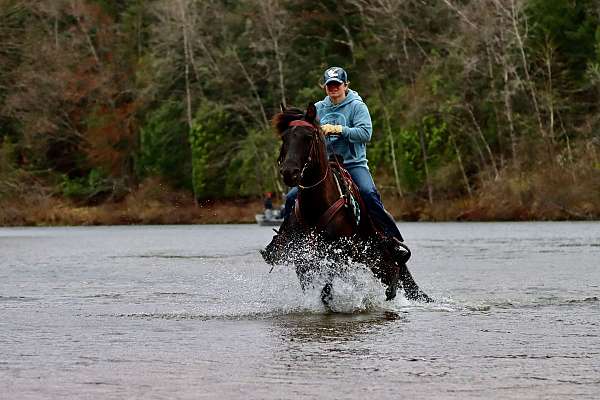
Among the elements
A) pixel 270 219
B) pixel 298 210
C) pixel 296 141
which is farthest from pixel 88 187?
pixel 296 141

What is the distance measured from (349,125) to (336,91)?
13.6 inches

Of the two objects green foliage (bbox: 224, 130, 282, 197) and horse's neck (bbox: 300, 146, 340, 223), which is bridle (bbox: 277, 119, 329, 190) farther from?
green foliage (bbox: 224, 130, 282, 197)

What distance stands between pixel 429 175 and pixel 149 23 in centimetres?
3050

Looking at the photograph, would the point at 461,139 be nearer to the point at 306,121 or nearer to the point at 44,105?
the point at 44,105

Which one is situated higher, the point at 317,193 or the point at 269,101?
the point at 269,101

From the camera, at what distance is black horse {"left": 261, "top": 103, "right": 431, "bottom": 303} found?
12.4 m

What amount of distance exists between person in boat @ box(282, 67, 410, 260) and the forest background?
4133 cm

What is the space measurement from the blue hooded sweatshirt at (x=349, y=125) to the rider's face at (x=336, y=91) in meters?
0.05

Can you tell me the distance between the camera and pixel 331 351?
9.62 meters

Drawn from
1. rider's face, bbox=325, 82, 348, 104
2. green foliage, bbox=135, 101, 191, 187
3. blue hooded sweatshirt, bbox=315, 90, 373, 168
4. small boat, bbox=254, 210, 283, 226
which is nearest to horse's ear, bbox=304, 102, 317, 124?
blue hooded sweatshirt, bbox=315, 90, 373, 168

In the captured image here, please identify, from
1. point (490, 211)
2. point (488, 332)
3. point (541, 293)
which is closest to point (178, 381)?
point (488, 332)

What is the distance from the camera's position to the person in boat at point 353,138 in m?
13.5

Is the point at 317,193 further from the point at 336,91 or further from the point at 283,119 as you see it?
the point at 336,91

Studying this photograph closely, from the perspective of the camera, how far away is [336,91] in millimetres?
13641
